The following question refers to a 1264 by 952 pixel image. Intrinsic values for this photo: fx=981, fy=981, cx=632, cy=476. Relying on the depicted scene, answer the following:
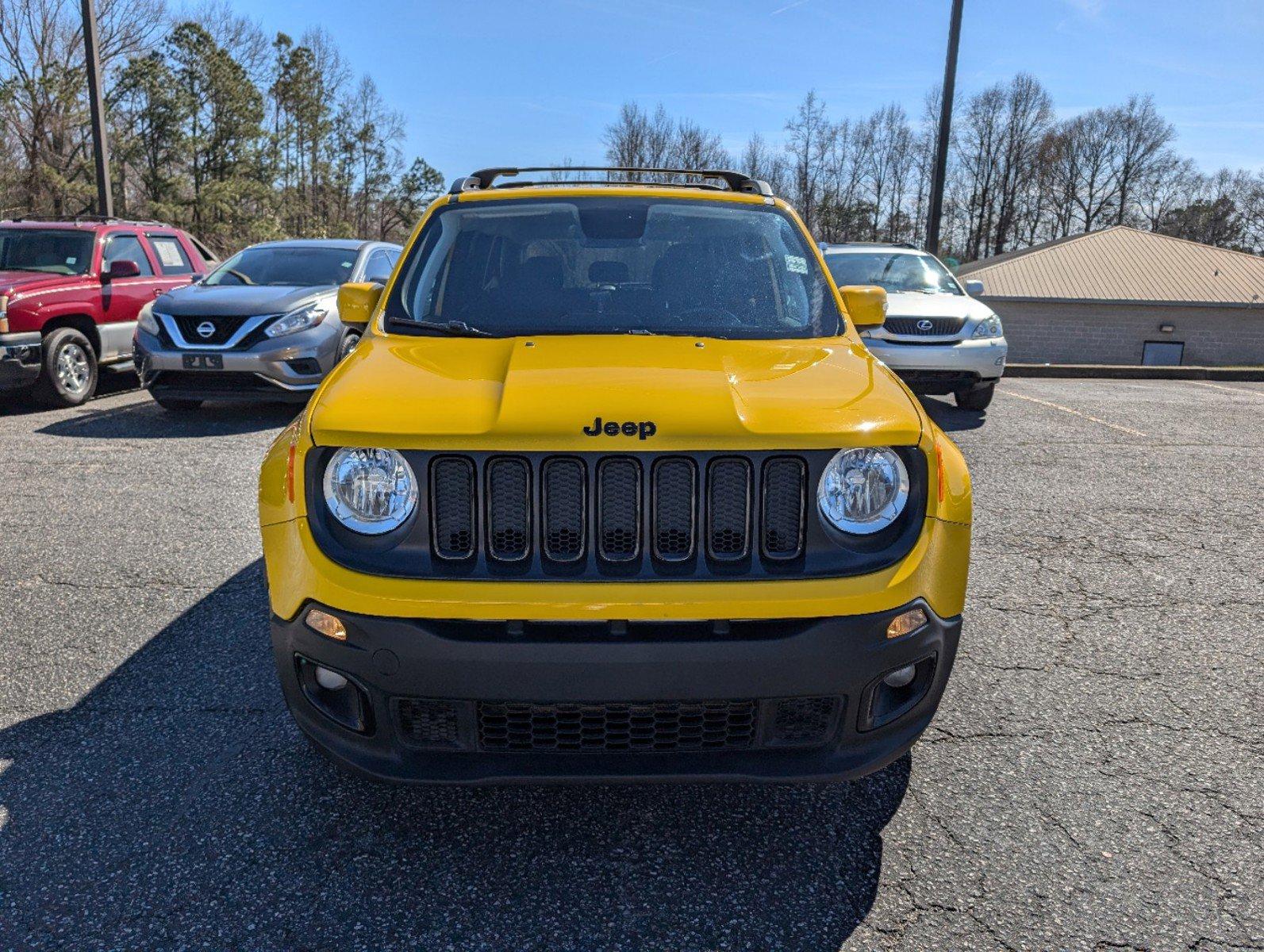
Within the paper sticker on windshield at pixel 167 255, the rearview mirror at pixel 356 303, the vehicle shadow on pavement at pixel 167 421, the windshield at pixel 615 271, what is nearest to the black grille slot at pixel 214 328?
the vehicle shadow on pavement at pixel 167 421

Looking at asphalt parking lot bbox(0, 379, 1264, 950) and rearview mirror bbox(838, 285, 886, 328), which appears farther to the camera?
rearview mirror bbox(838, 285, 886, 328)

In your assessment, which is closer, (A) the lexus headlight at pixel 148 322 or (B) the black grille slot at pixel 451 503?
(B) the black grille slot at pixel 451 503

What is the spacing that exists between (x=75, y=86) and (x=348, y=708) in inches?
1661

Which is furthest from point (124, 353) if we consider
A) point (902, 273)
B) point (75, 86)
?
point (75, 86)

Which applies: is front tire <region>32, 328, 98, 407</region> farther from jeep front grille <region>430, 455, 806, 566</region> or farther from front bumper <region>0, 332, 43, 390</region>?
jeep front grille <region>430, 455, 806, 566</region>

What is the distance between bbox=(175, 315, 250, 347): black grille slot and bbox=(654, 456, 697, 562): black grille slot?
7281 millimetres

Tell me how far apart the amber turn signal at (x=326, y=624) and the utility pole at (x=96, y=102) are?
1461 cm

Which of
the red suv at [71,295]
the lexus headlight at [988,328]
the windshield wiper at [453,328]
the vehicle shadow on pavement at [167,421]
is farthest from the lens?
the lexus headlight at [988,328]

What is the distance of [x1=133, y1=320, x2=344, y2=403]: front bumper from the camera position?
8.48 meters

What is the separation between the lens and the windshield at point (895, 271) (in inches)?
429

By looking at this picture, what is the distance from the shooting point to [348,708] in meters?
2.39

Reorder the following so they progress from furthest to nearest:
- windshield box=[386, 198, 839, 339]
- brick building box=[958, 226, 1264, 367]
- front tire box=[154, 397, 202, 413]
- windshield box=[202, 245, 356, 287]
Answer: brick building box=[958, 226, 1264, 367]
windshield box=[202, 245, 356, 287]
front tire box=[154, 397, 202, 413]
windshield box=[386, 198, 839, 339]

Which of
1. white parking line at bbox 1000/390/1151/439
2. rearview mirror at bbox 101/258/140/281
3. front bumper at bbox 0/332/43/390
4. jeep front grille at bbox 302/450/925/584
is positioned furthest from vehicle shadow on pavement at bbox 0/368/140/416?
Result: white parking line at bbox 1000/390/1151/439

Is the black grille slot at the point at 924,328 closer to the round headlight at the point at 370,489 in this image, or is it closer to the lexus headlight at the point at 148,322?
the lexus headlight at the point at 148,322
